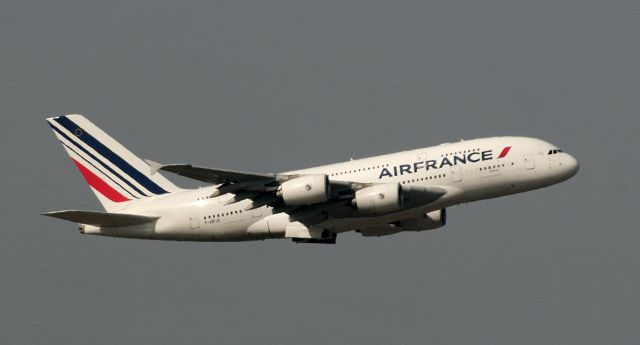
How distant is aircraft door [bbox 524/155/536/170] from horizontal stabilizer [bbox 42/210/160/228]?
18.8 m

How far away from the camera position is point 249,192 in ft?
194

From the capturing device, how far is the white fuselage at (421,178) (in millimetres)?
59688

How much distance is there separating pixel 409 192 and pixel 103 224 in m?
15.8

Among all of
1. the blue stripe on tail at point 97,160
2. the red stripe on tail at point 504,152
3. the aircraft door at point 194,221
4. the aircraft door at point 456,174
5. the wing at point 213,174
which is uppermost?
the blue stripe on tail at point 97,160

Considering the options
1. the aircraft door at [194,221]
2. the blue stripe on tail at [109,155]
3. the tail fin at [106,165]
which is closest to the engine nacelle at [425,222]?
the aircraft door at [194,221]

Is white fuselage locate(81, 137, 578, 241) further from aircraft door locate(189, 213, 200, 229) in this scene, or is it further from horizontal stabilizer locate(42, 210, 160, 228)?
horizontal stabilizer locate(42, 210, 160, 228)

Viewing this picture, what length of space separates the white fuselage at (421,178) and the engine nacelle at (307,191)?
3019mm

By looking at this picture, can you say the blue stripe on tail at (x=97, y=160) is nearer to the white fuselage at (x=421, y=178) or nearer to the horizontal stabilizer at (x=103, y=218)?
the horizontal stabilizer at (x=103, y=218)

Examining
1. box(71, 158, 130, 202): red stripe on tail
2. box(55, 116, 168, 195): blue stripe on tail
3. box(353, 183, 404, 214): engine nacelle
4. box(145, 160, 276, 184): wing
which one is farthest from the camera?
box(71, 158, 130, 202): red stripe on tail

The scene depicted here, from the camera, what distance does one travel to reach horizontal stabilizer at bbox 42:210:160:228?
200 feet

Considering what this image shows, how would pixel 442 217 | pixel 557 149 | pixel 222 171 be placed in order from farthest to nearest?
pixel 442 217 < pixel 557 149 < pixel 222 171

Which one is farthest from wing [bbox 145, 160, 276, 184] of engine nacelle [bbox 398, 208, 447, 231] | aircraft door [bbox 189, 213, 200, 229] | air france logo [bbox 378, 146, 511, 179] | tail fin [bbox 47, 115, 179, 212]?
engine nacelle [bbox 398, 208, 447, 231]

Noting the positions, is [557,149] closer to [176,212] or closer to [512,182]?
[512,182]

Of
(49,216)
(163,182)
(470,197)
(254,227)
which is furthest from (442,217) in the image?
(49,216)
